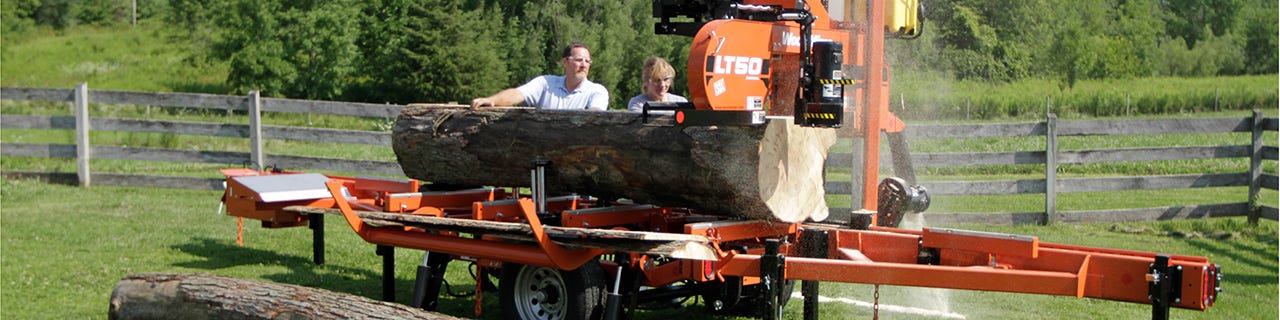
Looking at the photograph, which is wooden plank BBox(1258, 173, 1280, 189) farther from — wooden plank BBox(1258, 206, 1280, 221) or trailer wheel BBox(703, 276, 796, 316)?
trailer wheel BBox(703, 276, 796, 316)

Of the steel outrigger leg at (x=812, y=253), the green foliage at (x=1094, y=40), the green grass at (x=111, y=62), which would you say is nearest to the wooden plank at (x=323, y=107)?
the green foliage at (x=1094, y=40)

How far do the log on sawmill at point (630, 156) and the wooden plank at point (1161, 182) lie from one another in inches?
256

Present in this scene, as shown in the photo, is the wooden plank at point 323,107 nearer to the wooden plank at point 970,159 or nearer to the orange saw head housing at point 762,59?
the wooden plank at point 970,159

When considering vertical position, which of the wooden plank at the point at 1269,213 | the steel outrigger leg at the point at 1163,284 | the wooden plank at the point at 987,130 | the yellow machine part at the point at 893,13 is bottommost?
the wooden plank at the point at 1269,213

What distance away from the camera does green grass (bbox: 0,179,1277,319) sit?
803 centimetres

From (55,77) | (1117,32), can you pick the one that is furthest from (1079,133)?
(55,77)

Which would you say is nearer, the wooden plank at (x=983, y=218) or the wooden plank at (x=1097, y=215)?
the wooden plank at (x=1097, y=215)

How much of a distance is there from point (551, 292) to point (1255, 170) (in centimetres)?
817

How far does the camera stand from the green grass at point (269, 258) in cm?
803

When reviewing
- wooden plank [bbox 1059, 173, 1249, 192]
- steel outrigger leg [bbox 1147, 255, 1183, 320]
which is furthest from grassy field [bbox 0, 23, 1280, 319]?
steel outrigger leg [bbox 1147, 255, 1183, 320]

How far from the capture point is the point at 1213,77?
3906 centimetres

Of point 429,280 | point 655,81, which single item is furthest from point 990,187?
point 429,280

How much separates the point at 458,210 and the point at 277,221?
1895mm

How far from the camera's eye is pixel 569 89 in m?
8.39
